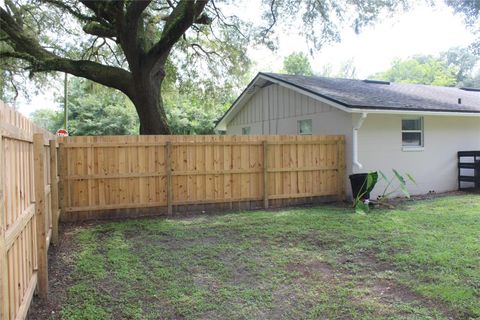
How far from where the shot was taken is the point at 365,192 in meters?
9.27

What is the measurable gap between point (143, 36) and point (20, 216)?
10.7 metres

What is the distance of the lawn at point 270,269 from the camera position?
368 cm

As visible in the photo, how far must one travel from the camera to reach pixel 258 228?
278 inches

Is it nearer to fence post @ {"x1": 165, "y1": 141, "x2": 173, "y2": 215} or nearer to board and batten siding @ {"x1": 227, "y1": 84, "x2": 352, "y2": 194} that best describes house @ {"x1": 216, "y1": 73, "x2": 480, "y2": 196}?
board and batten siding @ {"x1": 227, "y1": 84, "x2": 352, "y2": 194}

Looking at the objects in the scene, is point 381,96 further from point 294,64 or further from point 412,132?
point 294,64

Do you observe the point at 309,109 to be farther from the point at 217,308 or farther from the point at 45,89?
the point at 45,89

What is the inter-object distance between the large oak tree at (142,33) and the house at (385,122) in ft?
6.43

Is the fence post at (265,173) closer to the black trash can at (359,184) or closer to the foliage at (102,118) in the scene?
the black trash can at (359,184)

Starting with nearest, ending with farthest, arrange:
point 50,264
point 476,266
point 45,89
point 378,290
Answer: point 378,290
point 476,266
point 50,264
point 45,89

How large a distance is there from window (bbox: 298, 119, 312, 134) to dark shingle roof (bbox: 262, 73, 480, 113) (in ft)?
3.69

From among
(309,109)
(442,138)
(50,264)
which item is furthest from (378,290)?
(442,138)

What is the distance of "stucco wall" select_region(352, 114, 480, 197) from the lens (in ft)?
34.0

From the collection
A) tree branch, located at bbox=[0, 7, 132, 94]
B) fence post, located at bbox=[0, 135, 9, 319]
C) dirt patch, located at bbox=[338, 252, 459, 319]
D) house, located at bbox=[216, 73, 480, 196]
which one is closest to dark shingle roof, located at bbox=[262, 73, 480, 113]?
house, located at bbox=[216, 73, 480, 196]

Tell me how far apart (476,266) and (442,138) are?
8.00 meters
